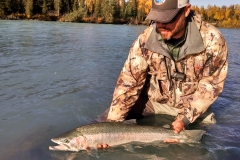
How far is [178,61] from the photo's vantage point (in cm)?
392

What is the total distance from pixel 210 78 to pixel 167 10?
4.08 feet

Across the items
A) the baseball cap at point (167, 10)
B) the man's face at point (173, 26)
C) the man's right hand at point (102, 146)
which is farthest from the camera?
the man's right hand at point (102, 146)

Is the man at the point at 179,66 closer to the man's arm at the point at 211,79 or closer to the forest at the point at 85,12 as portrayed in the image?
the man's arm at the point at 211,79

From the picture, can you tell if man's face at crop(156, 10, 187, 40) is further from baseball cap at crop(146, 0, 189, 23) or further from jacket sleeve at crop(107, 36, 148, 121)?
jacket sleeve at crop(107, 36, 148, 121)

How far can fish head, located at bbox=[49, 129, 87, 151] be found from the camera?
3.54 metres

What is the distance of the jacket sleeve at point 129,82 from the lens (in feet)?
13.0

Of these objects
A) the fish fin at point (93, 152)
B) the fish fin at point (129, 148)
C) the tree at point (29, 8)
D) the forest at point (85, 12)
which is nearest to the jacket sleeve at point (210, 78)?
the fish fin at point (129, 148)

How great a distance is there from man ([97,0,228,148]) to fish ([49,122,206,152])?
0.17m

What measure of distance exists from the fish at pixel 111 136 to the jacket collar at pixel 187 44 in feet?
3.48

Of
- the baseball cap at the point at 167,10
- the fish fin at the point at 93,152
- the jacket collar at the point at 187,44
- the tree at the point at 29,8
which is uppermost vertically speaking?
the tree at the point at 29,8

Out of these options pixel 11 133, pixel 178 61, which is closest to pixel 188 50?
pixel 178 61

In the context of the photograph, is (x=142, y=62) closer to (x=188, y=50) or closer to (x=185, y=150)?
(x=188, y=50)

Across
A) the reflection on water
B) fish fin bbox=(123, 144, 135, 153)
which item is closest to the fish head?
the reflection on water

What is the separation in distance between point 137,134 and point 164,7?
→ 167 centimetres
